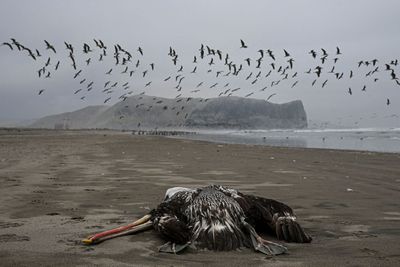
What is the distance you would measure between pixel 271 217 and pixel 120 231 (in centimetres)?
200

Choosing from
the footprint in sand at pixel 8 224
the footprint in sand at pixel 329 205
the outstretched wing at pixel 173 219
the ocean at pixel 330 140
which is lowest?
the ocean at pixel 330 140

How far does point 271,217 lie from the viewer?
5.93m

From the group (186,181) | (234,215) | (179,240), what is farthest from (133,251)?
(186,181)

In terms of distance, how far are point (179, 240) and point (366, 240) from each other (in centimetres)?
239

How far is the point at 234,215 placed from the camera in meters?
5.48

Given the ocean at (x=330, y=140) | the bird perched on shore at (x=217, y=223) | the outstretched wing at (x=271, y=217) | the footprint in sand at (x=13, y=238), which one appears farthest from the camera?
the ocean at (x=330, y=140)

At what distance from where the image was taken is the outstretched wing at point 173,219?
5.14m

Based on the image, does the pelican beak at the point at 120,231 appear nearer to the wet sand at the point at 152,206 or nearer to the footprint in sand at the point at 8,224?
the wet sand at the point at 152,206

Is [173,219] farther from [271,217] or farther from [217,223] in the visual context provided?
[271,217]

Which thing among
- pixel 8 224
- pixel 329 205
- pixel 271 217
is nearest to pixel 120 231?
pixel 8 224

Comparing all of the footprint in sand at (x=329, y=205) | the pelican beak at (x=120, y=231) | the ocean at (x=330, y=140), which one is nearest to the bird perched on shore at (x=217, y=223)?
the pelican beak at (x=120, y=231)

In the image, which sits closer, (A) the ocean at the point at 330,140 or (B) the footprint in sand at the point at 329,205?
(B) the footprint in sand at the point at 329,205

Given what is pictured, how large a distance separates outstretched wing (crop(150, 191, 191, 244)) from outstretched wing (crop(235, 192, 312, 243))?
0.79 m

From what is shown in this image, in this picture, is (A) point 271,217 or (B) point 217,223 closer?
(B) point 217,223
